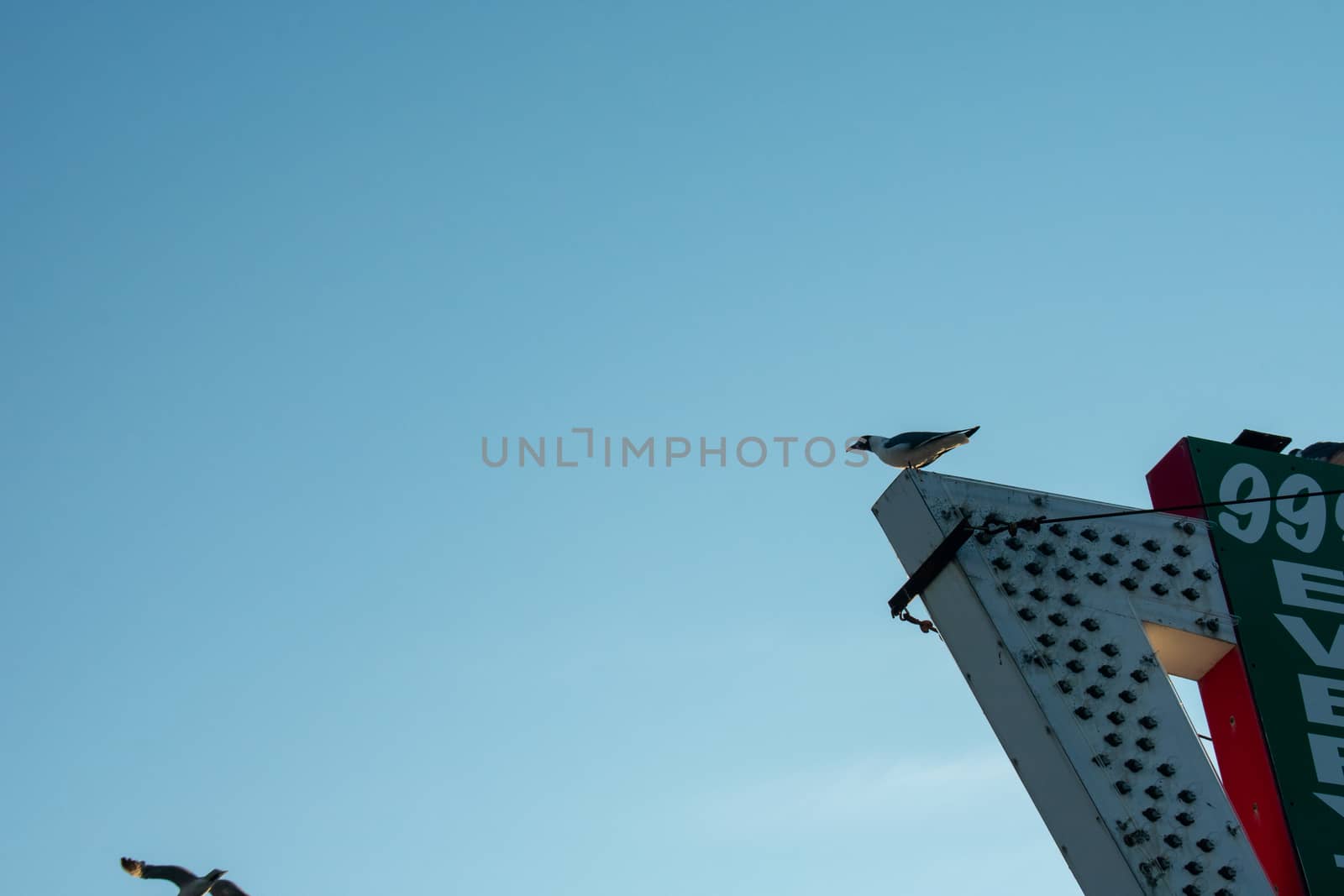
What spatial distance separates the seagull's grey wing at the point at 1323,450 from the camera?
60.8 ft

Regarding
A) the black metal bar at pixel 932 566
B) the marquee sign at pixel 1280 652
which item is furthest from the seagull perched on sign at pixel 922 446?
the marquee sign at pixel 1280 652

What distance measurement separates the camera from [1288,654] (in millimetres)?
15156

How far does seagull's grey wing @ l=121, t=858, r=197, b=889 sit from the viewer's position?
15.7 m

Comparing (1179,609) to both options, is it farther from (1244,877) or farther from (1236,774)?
(1244,877)

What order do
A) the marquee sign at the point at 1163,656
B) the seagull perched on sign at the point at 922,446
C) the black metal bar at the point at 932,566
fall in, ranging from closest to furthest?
1. the marquee sign at the point at 1163,656
2. the black metal bar at the point at 932,566
3. the seagull perched on sign at the point at 922,446

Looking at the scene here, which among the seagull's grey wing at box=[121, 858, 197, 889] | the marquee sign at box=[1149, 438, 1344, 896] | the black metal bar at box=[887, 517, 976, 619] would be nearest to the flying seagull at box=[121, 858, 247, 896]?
the seagull's grey wing at box=[121, 858, 197, 889]

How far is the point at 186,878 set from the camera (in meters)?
15.7

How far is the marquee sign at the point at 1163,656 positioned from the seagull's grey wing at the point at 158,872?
8.38 meters

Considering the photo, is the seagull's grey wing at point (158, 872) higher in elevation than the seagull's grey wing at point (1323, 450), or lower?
lower

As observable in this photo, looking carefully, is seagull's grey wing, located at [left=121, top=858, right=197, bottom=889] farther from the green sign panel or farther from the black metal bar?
the green sign panel

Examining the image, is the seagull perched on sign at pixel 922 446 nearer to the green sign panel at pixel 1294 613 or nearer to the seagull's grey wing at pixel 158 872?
the green sign panel at pixel 1294 613

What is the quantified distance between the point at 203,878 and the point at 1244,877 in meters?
10.4

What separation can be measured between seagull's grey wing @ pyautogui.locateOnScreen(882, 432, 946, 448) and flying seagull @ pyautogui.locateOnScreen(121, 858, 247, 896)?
27.9 feet

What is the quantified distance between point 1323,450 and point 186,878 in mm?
14618
